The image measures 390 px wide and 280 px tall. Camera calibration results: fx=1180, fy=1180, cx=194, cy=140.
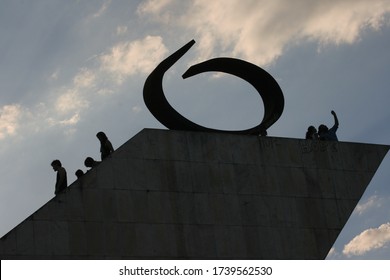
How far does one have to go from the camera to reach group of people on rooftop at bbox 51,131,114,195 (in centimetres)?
2767

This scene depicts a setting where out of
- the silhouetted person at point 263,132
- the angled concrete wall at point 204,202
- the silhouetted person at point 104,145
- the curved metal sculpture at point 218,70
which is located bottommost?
the angled concrete wall at point 204,202

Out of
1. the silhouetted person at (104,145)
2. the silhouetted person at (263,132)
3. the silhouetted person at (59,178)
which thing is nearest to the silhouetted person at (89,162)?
the silhouetted person at (104,145)

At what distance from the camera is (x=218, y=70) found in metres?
31.1

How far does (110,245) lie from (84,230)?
0.69 metres

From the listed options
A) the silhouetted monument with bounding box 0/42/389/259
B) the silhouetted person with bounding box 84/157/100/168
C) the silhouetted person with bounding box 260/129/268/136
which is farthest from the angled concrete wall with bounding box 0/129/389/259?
the silhouetted person with bounding box 260/129/268/136

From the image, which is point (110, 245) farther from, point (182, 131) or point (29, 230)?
point (182, 131)

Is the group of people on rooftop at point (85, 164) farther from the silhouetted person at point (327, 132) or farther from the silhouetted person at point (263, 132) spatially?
the silhouetted person at point (327, 132)

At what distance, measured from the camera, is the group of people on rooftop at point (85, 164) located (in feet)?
90.8

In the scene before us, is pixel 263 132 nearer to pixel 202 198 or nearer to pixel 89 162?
pixel 202 198

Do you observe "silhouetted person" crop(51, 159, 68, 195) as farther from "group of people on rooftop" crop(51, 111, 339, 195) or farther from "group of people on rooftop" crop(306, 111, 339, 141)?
"group of people on rooftop" crop(306, 111, 339, 141)

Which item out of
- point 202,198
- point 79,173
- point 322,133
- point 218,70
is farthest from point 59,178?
point 322,133

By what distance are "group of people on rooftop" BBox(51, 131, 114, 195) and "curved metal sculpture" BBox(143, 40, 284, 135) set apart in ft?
5.79

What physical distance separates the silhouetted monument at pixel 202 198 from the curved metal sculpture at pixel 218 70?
0.03 m

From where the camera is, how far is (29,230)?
26.4 meters
